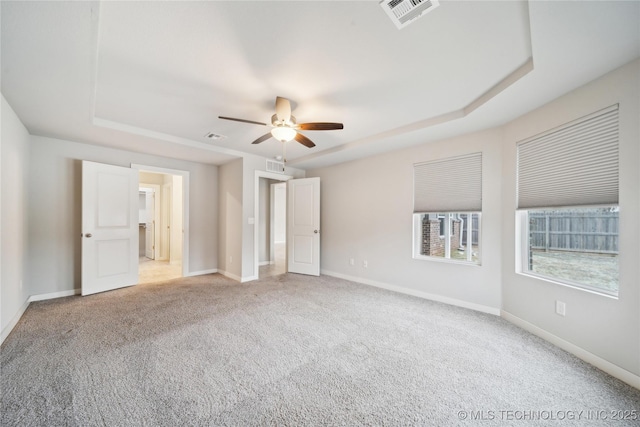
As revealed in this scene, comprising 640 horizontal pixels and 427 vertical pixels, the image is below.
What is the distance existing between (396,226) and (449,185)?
1.01 metres

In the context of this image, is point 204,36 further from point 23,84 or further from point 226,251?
point 226,251

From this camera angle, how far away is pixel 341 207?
16.0ft

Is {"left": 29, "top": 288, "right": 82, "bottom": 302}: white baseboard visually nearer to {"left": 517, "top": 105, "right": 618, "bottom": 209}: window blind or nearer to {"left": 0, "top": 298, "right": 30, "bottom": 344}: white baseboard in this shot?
{"left": 0, "top": 298, "right": 30, "bottom": 344}: white baseboard

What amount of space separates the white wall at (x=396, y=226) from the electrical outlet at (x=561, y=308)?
2.29ft

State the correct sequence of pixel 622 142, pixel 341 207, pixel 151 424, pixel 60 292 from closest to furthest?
pixel 151 424
pixel 622 142
pixel 60 292
pixel 341 207

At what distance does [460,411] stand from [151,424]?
1854 millimetres

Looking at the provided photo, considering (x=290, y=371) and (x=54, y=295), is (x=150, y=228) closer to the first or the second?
(x=54, y=295)

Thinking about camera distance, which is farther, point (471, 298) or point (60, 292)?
point (60, 292)

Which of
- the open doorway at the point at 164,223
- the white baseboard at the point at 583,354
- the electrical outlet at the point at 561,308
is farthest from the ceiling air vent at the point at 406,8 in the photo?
the open doorway at the point at 164,223

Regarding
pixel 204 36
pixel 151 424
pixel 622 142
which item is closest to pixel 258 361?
pixel 151 424

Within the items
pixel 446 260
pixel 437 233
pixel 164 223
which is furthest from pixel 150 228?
pixel 446 260

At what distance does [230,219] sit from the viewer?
16.0ft

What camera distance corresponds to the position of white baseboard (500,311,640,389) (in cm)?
177

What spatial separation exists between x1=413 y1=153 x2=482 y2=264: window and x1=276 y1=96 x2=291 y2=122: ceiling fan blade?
7.43 ft
